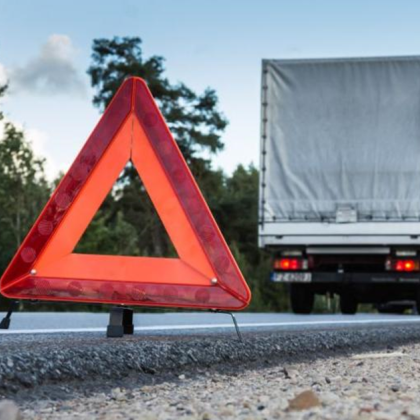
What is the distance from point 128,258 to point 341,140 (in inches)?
387

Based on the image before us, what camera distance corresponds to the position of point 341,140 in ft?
48.0

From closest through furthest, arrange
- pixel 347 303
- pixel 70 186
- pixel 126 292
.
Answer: pixel 126 292 → pixel 70 186 → pixel 347 303

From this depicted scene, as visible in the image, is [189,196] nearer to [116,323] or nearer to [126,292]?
[126,292]

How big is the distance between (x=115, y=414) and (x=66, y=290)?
189 cm

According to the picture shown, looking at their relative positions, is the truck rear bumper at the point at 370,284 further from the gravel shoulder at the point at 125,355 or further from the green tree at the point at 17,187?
the green tree at the point at 17,187

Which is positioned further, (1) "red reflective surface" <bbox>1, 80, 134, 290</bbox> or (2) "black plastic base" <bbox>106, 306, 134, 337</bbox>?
(2) "black plastic base" <bbox>106, 306, 134, 337</bbox>

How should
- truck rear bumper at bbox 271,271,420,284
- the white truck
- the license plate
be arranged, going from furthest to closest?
the license plate, truck rear bumper at bbox 271,271,420,284, the white truck

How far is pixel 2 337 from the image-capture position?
5637 millimetres

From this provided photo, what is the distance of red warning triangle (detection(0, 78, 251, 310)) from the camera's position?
5.12 meters

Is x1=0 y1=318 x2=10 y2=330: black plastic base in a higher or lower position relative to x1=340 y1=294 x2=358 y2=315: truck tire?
higher

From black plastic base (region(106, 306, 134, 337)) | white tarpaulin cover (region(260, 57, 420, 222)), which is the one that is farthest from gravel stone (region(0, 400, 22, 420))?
white tarpaulin cover (region(260, 57, 420, 222))

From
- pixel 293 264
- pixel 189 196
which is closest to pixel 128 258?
pixel 189 196

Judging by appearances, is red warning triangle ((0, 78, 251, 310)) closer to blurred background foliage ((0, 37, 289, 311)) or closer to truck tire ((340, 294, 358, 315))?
truck tire ((340, 294, 358, 315))

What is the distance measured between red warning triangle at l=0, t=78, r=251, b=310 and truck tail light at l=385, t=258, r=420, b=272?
10.1 m
